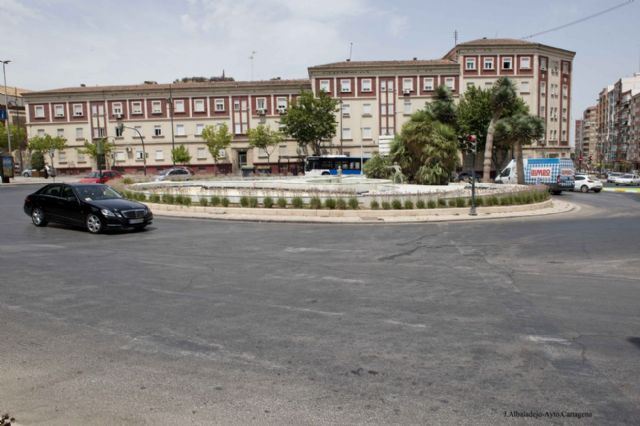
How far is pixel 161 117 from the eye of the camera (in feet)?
227

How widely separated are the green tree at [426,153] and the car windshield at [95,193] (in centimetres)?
2010

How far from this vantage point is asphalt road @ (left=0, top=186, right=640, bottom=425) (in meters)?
4.33

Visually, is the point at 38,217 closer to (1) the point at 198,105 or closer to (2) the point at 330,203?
(2) the point at 330,203

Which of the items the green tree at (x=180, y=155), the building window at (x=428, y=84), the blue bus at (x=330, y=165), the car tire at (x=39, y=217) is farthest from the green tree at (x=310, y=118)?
the car tire at (x=39, y=217)

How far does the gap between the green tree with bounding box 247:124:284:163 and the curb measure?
137 ft

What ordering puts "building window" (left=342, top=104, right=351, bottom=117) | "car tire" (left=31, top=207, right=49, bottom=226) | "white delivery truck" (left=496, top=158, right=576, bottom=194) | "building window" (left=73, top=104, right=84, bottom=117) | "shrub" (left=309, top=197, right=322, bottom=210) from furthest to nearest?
"building window" (left=73, top=104, right=84, bottom=117)
"building window" (left=342, top=104, right=351, bottom=117)
"white delivery truck" (left=496, top=158, right=576, bottom=194)
"shrub" (left=309, top=197, right=322, bottom=210)
"car tire" (left=31, top=207, right=49, bottom=226)

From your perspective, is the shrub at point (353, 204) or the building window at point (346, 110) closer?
the shrub at point (353, 204)

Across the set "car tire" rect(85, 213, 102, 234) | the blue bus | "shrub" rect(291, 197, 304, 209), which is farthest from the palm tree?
"car tire" rect(85, 213, 102, 234)

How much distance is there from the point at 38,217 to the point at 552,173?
32.8 m

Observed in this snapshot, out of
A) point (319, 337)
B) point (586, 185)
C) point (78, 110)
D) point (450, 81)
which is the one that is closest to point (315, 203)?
point (319, 337)

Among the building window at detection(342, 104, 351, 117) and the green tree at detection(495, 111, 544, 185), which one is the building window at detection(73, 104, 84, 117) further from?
the green tree at detection(495, 111, 544, 185)

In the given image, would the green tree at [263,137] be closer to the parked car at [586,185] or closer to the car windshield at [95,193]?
the parked car at [586,185]

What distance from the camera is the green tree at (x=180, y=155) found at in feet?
219

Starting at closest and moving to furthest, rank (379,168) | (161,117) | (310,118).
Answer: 1. (379,168)
2. (310,118)
3. (161,117)
